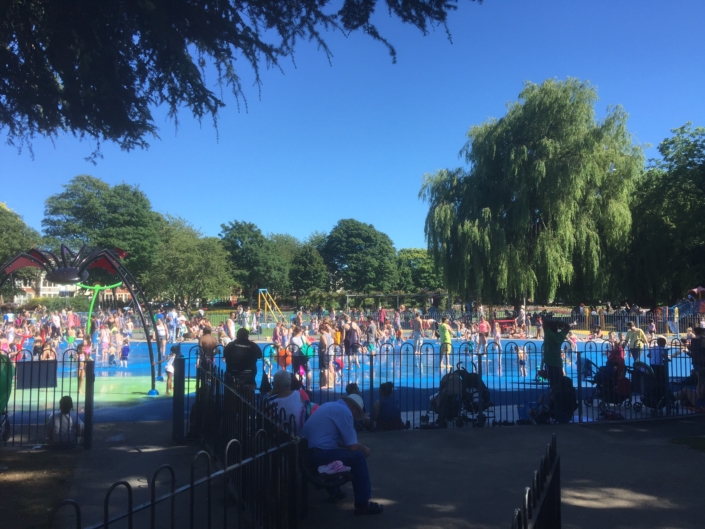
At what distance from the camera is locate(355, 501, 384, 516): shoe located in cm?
547

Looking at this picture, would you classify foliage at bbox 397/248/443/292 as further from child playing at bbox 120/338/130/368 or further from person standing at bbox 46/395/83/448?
person standing at bbox 46/395/83/448

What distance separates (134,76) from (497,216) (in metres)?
27.2

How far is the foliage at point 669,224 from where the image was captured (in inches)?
1400

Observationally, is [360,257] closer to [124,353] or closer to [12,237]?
[12,237]

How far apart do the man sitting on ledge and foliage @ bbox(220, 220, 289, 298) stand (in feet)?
218

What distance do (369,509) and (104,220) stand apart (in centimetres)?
6109

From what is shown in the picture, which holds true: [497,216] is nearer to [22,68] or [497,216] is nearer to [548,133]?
[548,133]

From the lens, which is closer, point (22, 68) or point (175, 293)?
point (22, 68)

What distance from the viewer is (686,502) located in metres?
5.81

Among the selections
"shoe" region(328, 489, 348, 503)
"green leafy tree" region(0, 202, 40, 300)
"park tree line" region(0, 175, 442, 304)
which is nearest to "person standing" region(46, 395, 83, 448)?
"shoe" region(328, 489, 348, 503)

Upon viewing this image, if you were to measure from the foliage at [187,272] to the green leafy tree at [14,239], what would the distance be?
11452mm

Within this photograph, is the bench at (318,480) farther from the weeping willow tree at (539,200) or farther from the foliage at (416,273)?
the foliage at (416,273)

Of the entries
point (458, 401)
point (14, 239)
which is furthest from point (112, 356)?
point (14, 239)

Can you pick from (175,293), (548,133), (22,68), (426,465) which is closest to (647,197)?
(548,133)
